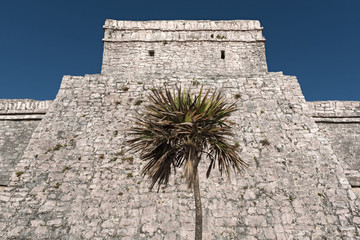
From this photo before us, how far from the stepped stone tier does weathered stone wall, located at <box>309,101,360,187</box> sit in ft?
0.13

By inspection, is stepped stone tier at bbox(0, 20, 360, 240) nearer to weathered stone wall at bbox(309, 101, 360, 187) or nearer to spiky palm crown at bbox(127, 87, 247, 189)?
weathered stone wall at bbox(309, 101, 360, 187)

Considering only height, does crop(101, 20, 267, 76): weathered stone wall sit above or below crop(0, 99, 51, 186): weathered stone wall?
above

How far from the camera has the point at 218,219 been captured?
21.2ft

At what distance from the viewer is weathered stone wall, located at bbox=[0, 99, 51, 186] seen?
892cm

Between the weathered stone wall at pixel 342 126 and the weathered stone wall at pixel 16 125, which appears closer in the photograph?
the weathered stone wall at pixel 342 126

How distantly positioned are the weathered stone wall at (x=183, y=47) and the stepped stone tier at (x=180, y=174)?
237 cm

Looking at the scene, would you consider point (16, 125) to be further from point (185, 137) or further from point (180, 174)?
point (185, 137)

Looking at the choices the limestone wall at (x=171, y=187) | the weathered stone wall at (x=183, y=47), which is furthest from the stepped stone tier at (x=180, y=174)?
the weathered stone wall at (x=183, y=47)

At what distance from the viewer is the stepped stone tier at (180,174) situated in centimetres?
634

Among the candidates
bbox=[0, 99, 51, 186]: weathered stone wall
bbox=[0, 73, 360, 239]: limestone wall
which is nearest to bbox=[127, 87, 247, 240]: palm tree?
bbox=[0, 73, 360, 239]: limestone wall

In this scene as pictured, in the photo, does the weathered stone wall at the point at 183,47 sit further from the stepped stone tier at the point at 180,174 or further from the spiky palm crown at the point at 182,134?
the spiky palm crown at the point at 182,134

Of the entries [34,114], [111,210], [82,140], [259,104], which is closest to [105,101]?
[82,140]

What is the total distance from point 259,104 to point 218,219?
4658 mm

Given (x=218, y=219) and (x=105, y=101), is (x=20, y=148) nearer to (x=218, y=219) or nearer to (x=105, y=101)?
(x=105, y=101)
